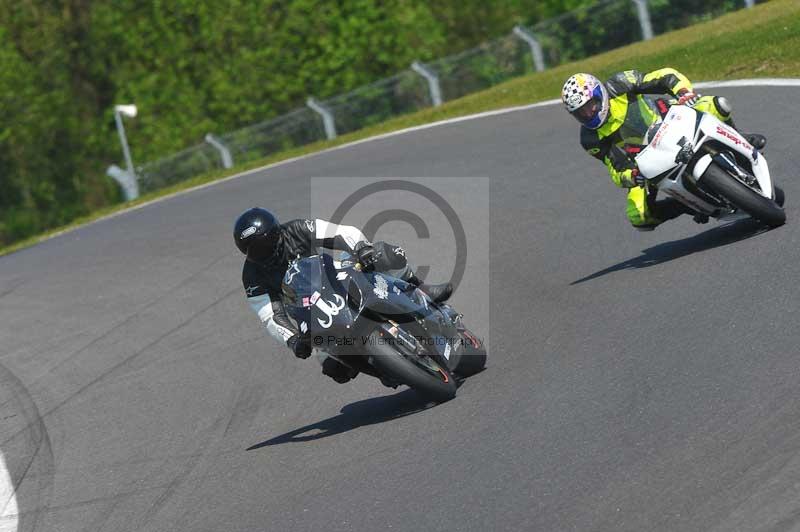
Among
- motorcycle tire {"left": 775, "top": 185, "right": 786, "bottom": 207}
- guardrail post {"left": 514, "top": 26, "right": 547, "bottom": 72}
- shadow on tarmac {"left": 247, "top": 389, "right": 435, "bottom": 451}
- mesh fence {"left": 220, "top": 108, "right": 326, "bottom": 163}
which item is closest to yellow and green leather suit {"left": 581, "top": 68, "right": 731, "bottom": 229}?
motorcycle tire {"left": 775, "top": 185, "right": 786, "bottom": 207}

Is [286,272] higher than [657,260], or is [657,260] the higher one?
[286,272]

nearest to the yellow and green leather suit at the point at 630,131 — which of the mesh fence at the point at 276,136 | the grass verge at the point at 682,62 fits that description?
the grass verge at the point at 682,62

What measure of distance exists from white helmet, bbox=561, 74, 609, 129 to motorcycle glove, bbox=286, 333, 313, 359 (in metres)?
3.18

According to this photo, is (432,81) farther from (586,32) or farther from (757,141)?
(757,141)

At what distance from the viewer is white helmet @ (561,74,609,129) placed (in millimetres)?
10258

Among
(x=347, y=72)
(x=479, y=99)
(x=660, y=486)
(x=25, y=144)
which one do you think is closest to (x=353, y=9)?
(x=347, y=72)

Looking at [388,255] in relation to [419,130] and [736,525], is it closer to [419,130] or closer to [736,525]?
[736,525]

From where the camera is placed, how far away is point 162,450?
9.30 m

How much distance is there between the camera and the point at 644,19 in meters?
27.9

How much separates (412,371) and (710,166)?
2.93m

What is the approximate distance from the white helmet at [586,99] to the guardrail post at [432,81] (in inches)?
703

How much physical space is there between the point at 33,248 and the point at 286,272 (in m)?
14.6

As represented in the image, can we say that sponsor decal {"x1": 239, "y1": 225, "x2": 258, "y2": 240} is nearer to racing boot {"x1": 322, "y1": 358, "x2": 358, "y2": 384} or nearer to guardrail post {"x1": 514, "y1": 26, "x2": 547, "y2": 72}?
racing boot {"x1": 322, "y1": 358, "x2": 358, "y2": 384}

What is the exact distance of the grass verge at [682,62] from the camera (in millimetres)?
18781
